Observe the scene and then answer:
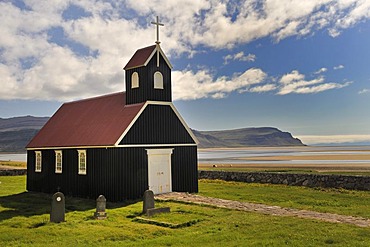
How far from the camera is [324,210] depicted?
20.9 meters

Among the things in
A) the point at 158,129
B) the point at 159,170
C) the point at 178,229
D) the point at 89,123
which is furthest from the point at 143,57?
the point at 178,229

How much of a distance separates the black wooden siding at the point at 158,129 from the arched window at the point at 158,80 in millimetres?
1349

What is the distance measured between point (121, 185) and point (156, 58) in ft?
28.7

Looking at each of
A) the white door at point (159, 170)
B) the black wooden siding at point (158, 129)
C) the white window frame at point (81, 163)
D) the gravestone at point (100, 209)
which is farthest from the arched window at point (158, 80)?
the gravestone at point (100, 209)

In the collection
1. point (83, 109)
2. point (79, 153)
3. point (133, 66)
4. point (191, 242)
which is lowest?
point (191, 242)

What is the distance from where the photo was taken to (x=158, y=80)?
2753 centimetres

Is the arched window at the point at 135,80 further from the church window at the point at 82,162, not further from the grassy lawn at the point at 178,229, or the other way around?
the grassy lawn at the point at 178,229

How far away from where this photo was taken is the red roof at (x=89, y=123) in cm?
2622

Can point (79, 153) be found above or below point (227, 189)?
above

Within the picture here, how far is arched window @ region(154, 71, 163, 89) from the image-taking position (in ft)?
90.0

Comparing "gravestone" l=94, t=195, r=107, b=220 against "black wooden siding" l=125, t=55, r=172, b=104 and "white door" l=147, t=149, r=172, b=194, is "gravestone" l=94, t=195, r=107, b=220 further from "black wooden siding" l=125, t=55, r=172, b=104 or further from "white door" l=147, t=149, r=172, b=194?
"black wooden siding" l=125, t=55, r=172, b=104

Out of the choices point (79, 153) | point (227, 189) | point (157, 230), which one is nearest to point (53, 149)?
point (79, 153)

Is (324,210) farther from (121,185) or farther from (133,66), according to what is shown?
(133,66)

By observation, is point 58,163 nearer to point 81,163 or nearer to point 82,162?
point 81,163
